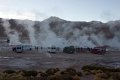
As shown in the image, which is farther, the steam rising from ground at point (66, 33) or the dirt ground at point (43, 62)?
the steam rising from ground at point (66, 33)

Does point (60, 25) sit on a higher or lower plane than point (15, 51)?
higher

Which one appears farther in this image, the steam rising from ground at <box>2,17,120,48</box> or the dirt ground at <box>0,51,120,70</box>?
the steam rising from ground at <box>2,17,120,48</box>

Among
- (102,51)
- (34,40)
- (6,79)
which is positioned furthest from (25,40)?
(6,79)

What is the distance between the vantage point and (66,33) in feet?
386

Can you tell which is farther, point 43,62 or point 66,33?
point 66,33

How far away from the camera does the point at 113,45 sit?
10406 cm

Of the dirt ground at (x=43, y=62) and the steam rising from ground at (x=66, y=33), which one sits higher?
the steam rising from ground at (x=66, y=33)

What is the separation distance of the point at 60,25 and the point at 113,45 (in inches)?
1297

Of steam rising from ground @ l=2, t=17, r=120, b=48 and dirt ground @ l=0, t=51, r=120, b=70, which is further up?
steam rising from ground @ l=2, t=17, r=120, b=48

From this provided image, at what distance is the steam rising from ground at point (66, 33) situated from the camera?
327 ft

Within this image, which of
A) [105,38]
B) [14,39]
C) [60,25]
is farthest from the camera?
[60,25]

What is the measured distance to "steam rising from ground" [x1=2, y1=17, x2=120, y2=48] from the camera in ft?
327

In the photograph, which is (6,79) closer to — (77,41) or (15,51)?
(15,51)

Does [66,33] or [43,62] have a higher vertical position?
[66,33]
